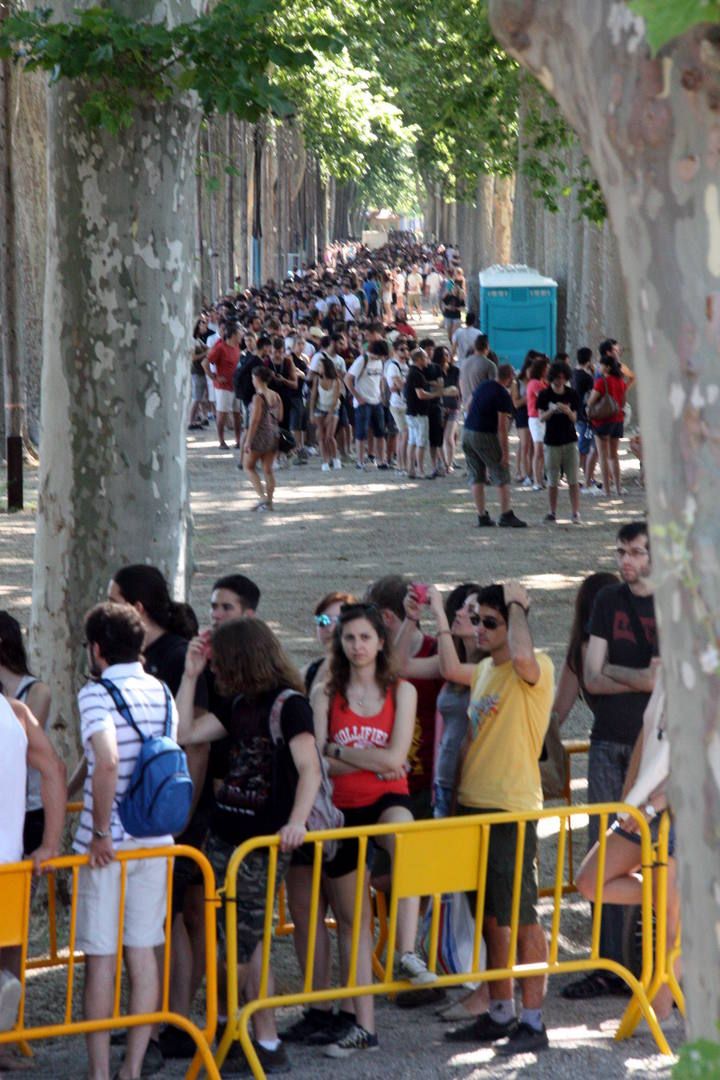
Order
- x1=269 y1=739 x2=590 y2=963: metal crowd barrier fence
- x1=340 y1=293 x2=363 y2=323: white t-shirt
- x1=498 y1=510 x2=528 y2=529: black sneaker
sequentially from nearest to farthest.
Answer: x1=269 y1=739 x2=590 y2=963: metal crowd barrier fence → x1=498 y1=510 x2=528 y2=529: black sneaker → x1=340 y1=293 x2=363 y2=323: white t-shirt

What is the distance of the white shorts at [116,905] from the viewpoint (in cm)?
593

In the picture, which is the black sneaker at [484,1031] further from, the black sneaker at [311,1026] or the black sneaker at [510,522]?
the black sneaker at [510,522]

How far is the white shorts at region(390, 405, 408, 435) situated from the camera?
2445cm

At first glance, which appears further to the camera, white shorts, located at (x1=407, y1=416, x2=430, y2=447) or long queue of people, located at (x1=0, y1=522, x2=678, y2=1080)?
white shorts, located at (x1=407, y1=416, x2=430, y2=447)

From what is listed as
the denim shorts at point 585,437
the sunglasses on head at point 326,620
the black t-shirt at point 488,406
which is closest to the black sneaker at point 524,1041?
the sunglasses on head at point 326,620

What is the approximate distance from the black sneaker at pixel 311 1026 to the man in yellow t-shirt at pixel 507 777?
1.45 feet

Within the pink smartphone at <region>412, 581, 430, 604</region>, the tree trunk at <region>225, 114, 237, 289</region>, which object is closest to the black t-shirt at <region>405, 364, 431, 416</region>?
the pink smartphone at <region>412, 581, 430, 604</region>

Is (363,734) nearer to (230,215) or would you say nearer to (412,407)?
(412,407)

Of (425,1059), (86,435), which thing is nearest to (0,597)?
(86,435)

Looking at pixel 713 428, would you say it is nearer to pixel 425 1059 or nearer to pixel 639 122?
pixel 639 122

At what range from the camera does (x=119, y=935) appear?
5.96 metres

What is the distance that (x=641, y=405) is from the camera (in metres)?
3.00

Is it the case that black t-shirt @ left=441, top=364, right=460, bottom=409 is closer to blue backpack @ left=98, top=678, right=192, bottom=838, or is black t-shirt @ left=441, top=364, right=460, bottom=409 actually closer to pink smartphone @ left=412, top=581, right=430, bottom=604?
pink smartphone @ left=412, top=581, right=430, bottom=604

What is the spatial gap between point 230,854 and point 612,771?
5.73 feet
